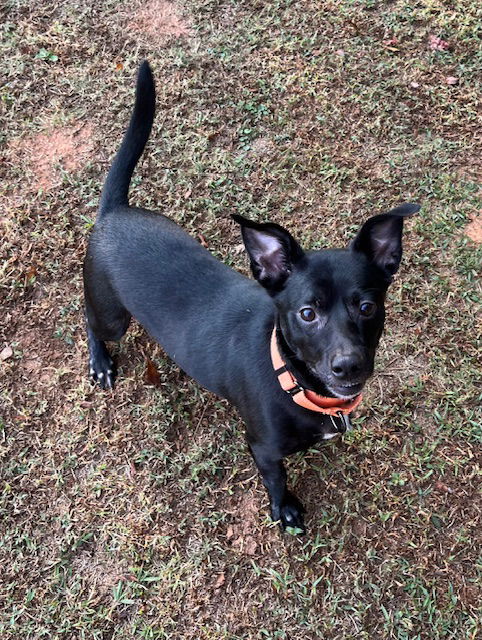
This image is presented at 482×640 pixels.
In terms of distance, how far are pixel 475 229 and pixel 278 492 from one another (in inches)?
99.3

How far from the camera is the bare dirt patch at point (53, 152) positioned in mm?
4914

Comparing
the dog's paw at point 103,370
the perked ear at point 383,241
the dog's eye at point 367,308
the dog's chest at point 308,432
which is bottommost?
the dog's paw at point 103,370

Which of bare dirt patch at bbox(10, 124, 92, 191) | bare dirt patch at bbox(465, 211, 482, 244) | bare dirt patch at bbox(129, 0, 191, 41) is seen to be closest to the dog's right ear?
bare dirt patch at bbox(465, 211, 482, 244)

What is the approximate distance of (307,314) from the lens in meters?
2.73

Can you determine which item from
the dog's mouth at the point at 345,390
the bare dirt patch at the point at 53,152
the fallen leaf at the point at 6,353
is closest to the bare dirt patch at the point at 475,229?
the dog's mouth at the point at 345,390

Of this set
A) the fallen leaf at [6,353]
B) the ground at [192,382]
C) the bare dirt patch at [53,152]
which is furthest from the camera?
the bare dirt patch at [53,152]

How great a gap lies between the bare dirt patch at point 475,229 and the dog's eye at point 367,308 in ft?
7.18

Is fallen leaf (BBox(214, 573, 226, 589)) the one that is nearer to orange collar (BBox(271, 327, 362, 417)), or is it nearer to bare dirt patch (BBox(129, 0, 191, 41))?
orange collar (BBox(271, 327, 362, 417))

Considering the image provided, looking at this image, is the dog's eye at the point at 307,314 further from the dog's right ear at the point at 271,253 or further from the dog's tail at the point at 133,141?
the dog's tail at the point at 133,141

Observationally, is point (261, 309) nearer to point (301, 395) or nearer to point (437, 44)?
point (301, 395)

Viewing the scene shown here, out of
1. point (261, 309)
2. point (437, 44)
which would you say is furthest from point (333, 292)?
point (437, 44)

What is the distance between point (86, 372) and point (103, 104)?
2.39 metres

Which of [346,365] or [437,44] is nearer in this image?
[346,365]

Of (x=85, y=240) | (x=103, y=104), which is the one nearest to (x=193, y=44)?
(x=103, y=104)
